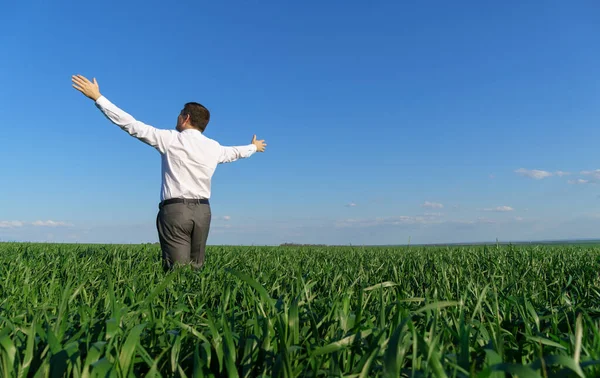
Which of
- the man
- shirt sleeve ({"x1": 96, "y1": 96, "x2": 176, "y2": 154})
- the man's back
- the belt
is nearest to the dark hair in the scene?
the man

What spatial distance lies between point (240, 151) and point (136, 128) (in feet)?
5.27

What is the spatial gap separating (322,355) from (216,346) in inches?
15.5

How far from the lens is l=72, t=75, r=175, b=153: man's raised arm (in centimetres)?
556

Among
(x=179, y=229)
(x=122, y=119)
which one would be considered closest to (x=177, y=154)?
(x=122, y=119)

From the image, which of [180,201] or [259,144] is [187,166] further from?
[259,144]

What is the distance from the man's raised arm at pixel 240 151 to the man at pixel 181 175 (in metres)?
0.27

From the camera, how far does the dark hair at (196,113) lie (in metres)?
6.20

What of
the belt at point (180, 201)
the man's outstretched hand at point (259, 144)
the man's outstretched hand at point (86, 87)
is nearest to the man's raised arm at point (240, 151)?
the man's outstretched hand at point (259, 144)

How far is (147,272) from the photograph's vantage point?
4.70m

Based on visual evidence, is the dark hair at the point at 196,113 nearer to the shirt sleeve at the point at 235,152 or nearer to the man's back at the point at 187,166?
the man's back at the point at 187,166

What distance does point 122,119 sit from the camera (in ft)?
18.5

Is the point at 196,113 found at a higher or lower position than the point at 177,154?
higher

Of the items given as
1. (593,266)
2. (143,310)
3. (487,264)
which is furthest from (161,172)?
(593,266)

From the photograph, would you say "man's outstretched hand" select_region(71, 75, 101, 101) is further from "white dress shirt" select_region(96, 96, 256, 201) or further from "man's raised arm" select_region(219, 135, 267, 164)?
"man's raised arm" select_region(219, 135, 267, 164)
